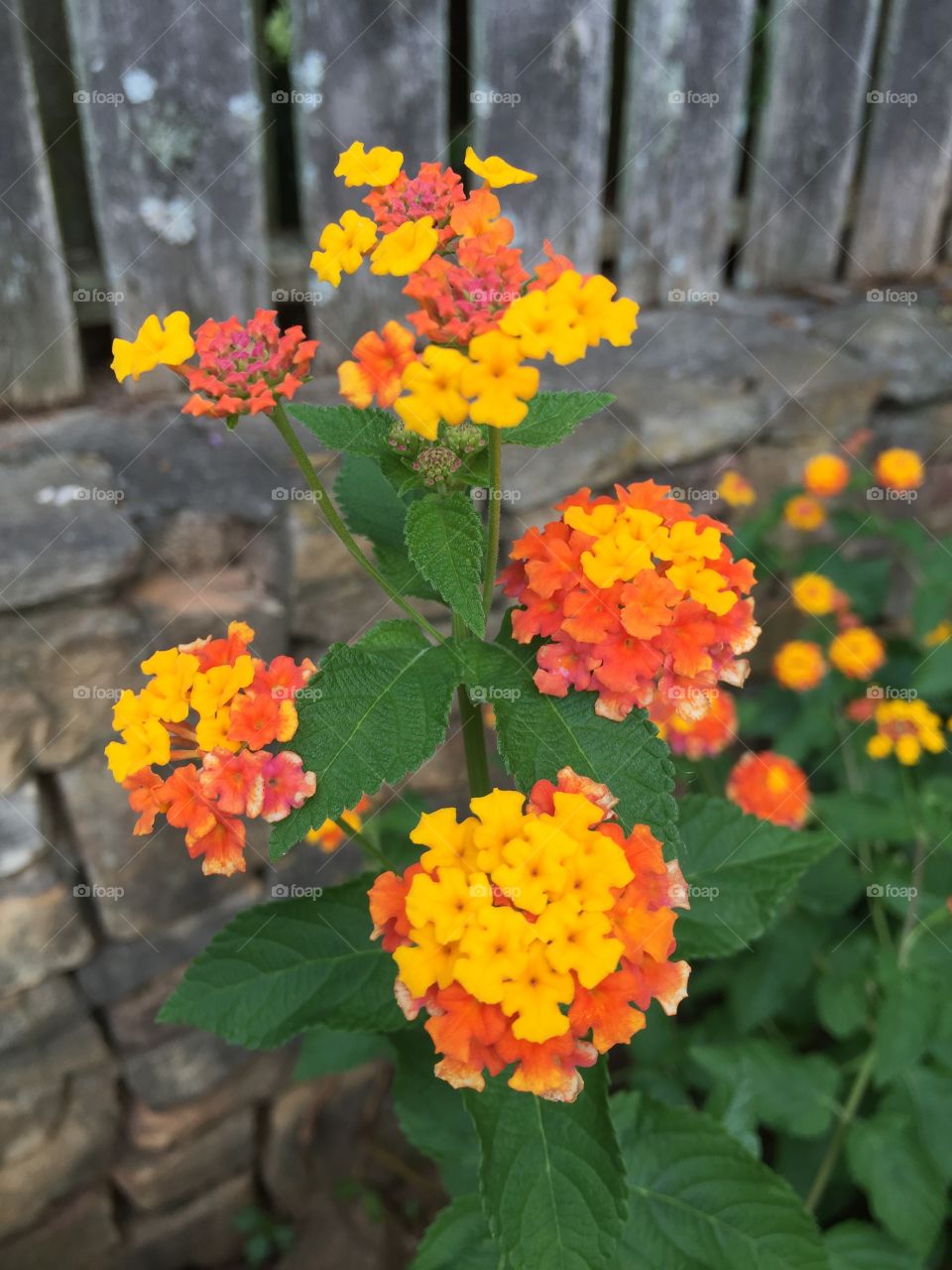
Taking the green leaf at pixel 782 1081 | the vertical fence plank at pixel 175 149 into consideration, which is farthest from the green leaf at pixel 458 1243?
the vertical fence plank at pixel 175 149

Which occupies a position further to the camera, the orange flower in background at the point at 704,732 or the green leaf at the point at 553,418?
the orange flower in background at the point at 704,732

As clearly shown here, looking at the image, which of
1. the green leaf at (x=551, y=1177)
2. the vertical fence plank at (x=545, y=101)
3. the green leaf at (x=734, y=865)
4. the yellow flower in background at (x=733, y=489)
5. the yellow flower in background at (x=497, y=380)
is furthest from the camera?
the yellow flower in background at (x=733, y=489)

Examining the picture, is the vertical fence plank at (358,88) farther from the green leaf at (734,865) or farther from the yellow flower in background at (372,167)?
the green leaf at (734,865)

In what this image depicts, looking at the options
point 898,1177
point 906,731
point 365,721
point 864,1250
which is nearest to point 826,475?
point 906,731

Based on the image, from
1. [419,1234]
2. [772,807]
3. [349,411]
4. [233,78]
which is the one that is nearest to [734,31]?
[233,78]

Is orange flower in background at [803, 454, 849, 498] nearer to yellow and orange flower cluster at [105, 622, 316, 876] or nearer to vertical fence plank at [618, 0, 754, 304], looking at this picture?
vertical fence plank at [618, 0, 754, 304]
